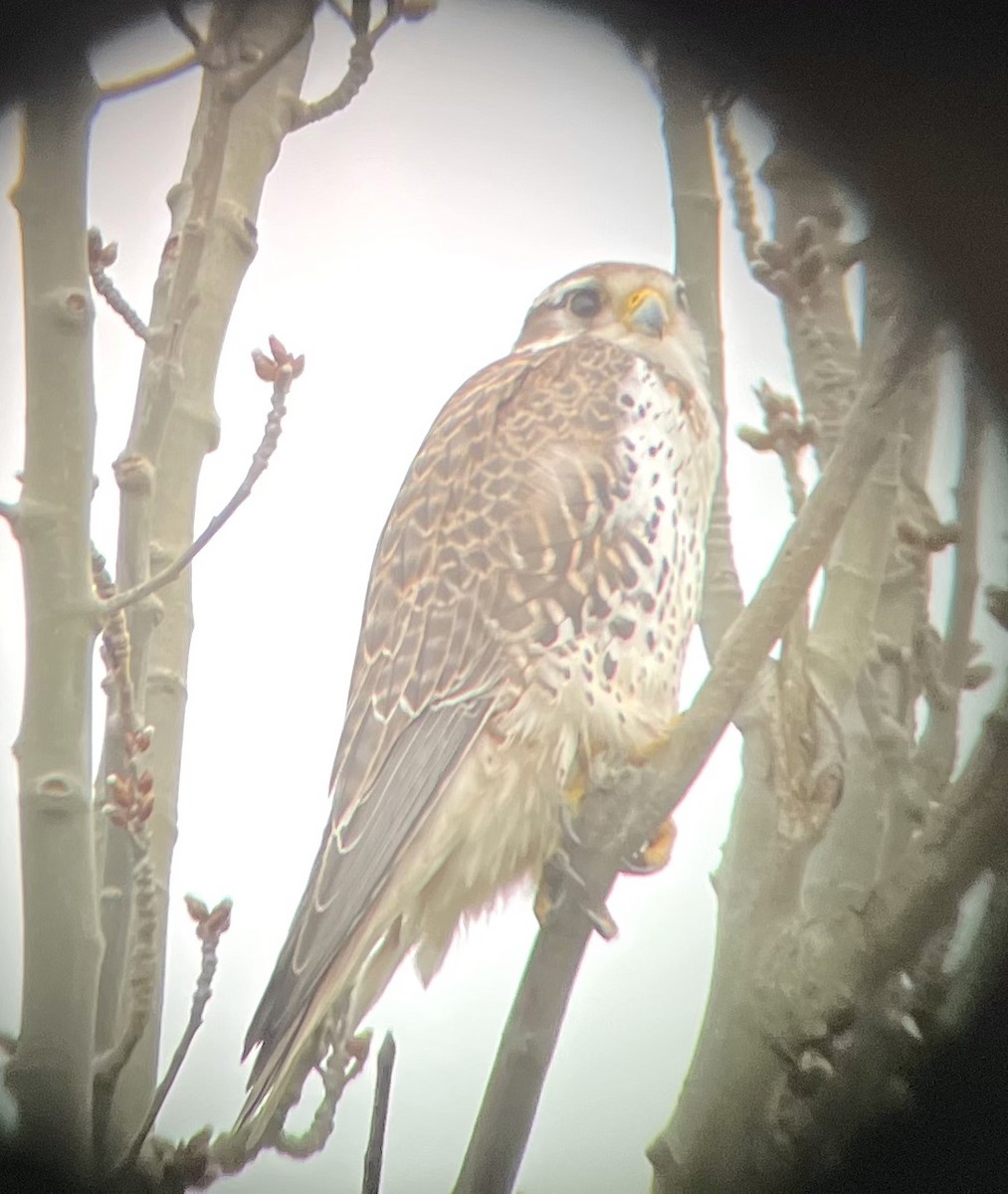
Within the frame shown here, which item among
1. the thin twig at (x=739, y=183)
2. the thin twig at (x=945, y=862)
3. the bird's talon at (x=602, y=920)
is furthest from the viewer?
the thin twig at (x=739, y=183)

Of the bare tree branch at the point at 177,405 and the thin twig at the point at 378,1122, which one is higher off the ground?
the bare tree branch at the point at 177,405

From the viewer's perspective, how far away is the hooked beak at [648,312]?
60.6 inches

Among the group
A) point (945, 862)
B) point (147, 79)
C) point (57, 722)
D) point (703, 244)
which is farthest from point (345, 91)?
point (945, 862)

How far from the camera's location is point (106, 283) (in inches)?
54.3

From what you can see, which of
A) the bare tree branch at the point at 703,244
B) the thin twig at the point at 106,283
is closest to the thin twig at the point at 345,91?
the thin twig at the point at 106,283

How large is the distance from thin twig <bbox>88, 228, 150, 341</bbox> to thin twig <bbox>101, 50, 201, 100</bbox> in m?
0.15

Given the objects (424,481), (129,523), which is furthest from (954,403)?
(129,523)

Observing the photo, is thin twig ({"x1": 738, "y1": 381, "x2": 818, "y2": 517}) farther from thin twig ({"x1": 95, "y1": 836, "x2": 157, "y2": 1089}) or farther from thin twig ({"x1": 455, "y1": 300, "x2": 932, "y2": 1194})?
thin twig ({"x1": 95, "y1": 836, "x2": 157, "y2": 1089})

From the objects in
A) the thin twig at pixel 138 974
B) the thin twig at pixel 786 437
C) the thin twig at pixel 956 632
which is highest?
the thin twig at pixel 786 437

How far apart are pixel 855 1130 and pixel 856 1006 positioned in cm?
17

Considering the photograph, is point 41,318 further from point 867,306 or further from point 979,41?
point 979,41

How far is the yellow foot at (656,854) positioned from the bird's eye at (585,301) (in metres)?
0.62

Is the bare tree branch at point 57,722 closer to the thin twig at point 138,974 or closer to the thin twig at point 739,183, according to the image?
the thin twig at point 138,974

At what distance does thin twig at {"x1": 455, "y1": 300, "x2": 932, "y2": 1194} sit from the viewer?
1123 mm
